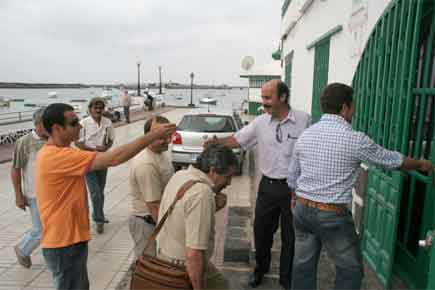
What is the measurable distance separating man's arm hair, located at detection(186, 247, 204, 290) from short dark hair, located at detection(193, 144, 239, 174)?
1.47ft

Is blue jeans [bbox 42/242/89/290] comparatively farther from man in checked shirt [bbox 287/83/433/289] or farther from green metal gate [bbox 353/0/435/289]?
green metal gate [bbox 353/0/435/289]

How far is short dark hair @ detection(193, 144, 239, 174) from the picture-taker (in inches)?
80.9

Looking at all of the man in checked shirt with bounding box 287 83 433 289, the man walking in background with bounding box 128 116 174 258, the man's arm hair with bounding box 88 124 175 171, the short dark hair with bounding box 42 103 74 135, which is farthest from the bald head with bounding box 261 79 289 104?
the short dark hair with bounding box 42 103 74 135

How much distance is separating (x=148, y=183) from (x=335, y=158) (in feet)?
4.29

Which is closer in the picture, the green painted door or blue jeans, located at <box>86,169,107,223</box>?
blue jeans, located at <box>86,169,107,223</box>

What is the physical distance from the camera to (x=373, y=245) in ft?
11.8

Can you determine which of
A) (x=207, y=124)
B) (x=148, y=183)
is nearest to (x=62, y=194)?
(x=148, y=183)

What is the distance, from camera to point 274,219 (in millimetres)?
3457

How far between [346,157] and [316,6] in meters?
6.26

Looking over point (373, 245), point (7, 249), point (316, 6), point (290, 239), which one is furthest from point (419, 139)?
point (316, 6)

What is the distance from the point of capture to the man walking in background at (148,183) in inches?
105

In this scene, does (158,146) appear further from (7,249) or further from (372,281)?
(7,249)

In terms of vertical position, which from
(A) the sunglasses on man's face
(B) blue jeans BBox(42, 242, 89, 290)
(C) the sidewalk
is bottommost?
(C) the sidewalk

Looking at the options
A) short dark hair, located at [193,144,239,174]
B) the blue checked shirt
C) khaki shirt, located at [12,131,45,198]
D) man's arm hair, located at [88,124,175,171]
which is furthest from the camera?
khaki shirt, located at [12,131,45,198]
